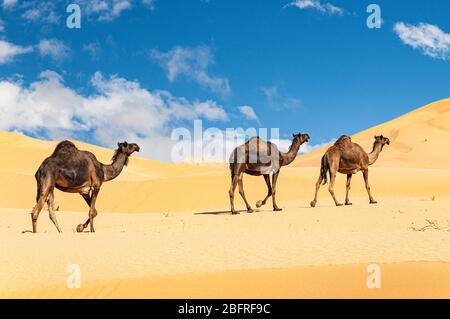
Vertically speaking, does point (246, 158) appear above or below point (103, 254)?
above

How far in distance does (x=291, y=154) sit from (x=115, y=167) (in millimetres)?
5921

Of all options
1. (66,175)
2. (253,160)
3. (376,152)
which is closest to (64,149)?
(66,175)

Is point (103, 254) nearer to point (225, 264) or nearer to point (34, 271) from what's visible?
point (34, 271)

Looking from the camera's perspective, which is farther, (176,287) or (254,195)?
(254,195)

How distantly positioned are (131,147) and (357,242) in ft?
22.9

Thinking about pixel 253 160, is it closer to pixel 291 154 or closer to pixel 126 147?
pixel 291 154

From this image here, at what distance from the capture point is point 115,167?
600 inches

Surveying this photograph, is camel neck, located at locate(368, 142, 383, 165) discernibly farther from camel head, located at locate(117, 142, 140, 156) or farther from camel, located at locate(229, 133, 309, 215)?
camel head, located at locate(117, 142, 140, 156)

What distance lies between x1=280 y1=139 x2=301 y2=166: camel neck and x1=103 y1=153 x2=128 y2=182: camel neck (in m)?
5.16

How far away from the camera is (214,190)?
31.8 m

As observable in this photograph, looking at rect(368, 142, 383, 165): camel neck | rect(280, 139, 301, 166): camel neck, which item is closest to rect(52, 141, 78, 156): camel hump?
rect(280, 139, 301, 166): camel neck

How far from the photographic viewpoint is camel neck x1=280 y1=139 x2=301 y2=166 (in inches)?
728
